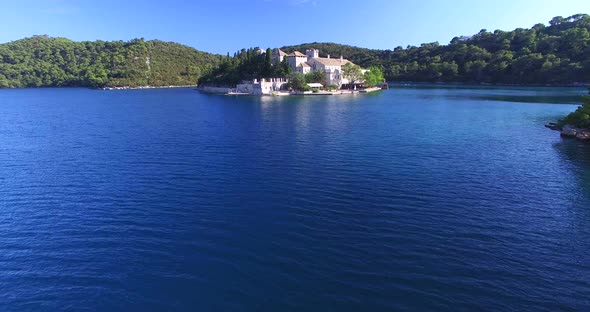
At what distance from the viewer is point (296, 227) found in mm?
15461

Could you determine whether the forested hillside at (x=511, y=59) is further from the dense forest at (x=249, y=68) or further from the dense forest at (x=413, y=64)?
the dense forest at (x=249, y=68)

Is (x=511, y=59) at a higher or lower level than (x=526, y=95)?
higher

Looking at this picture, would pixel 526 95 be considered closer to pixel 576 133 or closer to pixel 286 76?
pixel 286 76

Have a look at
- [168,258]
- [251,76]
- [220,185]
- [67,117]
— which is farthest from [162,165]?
[251,76]

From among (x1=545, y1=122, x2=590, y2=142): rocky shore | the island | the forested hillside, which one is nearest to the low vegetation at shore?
(x1=545, y1=122, x2=590, y2=142): rocky shore

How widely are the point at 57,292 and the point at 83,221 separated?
572 centimetres

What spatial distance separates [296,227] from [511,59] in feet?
490

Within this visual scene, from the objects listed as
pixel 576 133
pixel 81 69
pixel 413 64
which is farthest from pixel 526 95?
pixel 81 69

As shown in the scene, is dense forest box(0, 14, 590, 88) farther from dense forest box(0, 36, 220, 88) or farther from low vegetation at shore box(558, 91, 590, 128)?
low vegetation at shore box(558, 91, 590, 128)

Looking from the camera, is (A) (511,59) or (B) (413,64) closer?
(A) (511,59)

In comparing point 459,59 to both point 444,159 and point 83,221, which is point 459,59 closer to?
point 444,159

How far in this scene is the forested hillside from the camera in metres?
121

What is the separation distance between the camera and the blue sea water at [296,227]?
35.9 ft

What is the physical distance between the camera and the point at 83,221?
646 inches
